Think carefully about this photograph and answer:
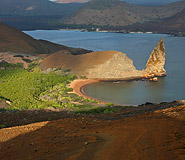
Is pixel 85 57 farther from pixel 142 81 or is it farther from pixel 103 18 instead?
pixel 103 18

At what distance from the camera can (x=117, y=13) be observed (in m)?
143

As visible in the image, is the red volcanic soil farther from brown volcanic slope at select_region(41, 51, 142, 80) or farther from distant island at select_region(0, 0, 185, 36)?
distant island at select_region(0, 0, 185, 36)

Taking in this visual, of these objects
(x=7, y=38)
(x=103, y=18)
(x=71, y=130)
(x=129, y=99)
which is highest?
(x=103, y=18)

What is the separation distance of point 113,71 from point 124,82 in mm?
2936

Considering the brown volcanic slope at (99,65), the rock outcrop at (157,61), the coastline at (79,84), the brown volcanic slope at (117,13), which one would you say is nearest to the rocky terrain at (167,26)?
the brown volcanic slope at (117,13)

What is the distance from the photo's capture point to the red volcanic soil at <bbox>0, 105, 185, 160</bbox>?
251 inches

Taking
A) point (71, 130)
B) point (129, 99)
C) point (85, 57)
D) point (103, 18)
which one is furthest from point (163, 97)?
point (103, 18)

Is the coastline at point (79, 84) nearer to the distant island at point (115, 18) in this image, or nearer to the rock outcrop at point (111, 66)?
the rock outcrop at point (111, 66)

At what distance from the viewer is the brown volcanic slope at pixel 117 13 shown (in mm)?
137500

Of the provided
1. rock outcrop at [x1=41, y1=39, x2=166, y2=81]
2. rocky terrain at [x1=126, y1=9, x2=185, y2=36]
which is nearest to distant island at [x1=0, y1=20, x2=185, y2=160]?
rock outcrop at [x1=41, y1=39, x2=166, y2=81]

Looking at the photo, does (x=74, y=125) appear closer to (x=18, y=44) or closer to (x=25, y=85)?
(x=25, y=85)

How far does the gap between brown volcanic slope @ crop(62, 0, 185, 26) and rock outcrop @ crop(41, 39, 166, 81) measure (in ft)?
323

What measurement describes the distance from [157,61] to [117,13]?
113 metres

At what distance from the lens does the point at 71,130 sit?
9352 mm
